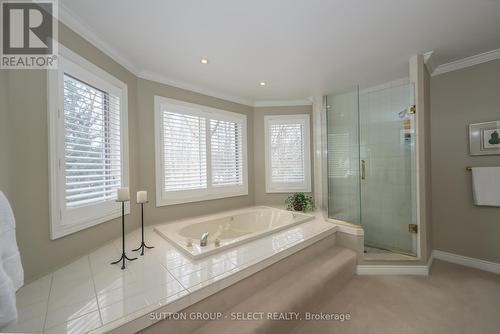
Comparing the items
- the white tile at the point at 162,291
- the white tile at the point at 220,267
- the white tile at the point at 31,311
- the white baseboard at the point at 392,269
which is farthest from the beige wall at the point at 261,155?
the white tile at the point at 31,311

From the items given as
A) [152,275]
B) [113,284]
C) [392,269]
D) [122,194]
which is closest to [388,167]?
[392,269]

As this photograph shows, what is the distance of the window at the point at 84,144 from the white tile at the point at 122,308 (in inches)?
33.5

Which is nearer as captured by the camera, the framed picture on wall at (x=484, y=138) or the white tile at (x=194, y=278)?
the white tile at (x=194, y=278)

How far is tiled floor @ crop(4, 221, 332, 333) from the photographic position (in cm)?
98

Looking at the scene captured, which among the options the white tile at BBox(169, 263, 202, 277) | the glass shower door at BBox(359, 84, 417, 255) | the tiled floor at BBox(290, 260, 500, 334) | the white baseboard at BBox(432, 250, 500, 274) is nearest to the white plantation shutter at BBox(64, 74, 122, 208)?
the white tile at BBox(169, 263, 202, 277)

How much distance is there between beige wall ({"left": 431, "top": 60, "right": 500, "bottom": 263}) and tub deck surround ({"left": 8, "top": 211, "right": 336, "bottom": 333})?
202cm

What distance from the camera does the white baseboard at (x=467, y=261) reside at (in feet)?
6.86

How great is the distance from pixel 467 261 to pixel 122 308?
140 inches

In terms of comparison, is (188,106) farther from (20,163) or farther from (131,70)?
(20,163)

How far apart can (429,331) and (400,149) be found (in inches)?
73.3

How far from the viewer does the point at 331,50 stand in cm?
197

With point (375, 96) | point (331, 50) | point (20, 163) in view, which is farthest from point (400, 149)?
point (20, 163)

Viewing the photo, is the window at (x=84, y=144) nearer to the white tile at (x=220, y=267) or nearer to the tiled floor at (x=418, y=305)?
the white tile at (x=220, y=267)

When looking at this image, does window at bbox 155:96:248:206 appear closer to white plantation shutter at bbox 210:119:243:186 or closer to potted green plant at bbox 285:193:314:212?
white plantation shutter at bbox 210:119:243:186
